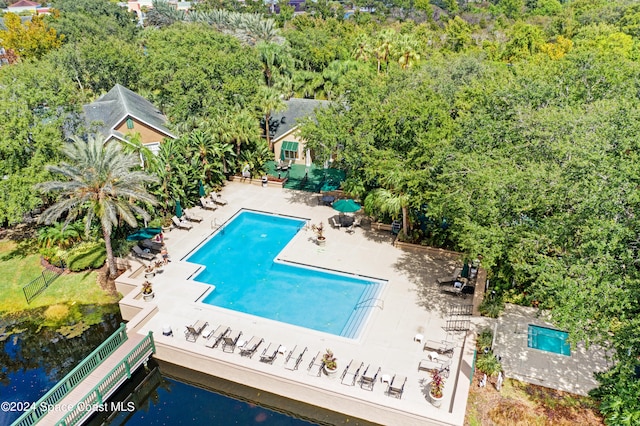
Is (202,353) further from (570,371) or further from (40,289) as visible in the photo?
(570,371)

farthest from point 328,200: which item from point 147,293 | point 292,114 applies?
point 147,293

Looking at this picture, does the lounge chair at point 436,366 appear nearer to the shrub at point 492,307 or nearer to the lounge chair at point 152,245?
the shrub at point 492,307

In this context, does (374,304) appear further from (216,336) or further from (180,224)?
(180,224)

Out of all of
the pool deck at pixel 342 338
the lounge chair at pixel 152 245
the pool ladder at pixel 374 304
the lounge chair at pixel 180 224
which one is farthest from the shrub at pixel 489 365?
the lounge chair at pixel 180 224

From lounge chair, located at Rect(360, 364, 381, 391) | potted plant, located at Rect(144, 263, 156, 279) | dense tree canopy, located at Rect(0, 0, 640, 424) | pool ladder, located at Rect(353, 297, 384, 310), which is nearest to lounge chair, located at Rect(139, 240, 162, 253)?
potted plant, located at Rect(144, 263, 156, 279)

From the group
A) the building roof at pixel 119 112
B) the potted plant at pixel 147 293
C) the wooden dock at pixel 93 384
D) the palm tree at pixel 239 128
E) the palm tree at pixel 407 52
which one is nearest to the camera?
the wooden dock at pixel 93 384

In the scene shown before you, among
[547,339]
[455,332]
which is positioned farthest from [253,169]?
[547,339]

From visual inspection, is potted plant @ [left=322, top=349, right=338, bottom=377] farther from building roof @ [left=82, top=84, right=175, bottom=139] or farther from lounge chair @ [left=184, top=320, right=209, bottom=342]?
building roof @ [left=82, top=84, right=175, bottom=139]
